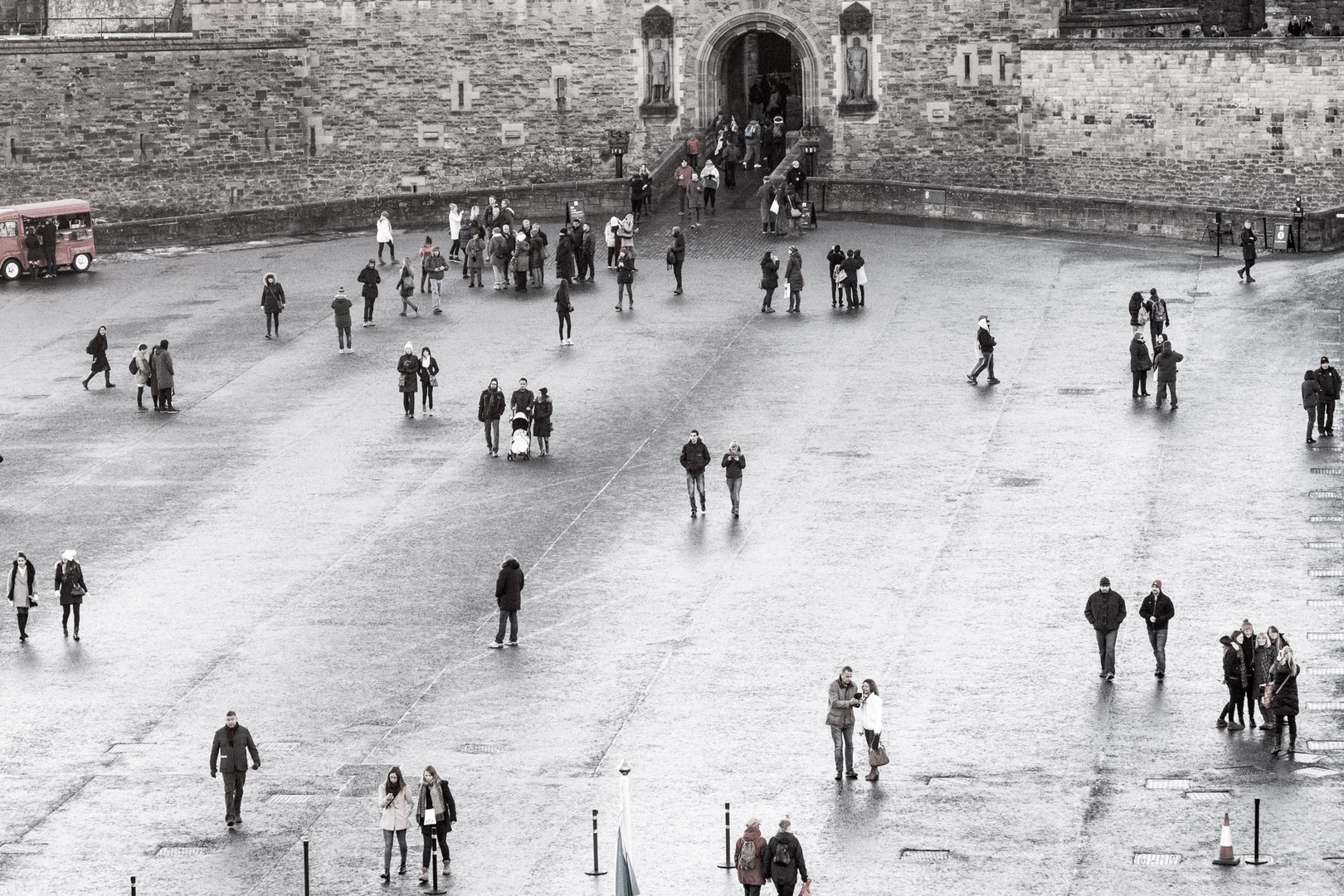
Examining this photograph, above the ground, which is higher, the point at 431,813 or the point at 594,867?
the point at 431,813

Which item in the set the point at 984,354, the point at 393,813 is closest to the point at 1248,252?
the point at 984,354

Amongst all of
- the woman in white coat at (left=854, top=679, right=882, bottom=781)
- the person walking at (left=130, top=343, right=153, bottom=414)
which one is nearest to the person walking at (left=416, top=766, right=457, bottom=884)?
the woman in white coat at (left=854, top=679, right=882, bottom=781)

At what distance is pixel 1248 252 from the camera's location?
48219 mm

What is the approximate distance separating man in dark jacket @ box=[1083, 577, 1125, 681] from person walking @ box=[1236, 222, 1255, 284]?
2121 cm

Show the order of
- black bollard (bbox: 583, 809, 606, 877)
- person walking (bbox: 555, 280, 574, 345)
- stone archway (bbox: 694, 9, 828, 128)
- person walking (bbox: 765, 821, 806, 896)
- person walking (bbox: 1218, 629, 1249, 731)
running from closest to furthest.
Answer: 1. person walking (bbox: 765, 821, 806, 896)
2. black bollard (bbox: 583, 809, 606, 877)
3. person walking (bbox: 1218, 629, 1249, 731)
4. person walking (bbox: 555, 280, 574, 345)
5. stone archway (bbox: 694, 9, 828, 128)

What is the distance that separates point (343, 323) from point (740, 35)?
76.7 ft

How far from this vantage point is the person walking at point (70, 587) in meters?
30.6

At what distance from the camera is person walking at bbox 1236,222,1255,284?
4816cm

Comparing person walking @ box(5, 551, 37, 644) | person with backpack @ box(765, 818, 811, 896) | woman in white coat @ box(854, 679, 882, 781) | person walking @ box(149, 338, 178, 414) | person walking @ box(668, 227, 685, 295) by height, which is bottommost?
person with backpack @ box(765, 818, 811, 896)

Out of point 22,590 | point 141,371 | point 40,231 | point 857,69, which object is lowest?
point 22,590

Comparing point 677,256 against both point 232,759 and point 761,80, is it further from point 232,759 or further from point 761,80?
point 232,759

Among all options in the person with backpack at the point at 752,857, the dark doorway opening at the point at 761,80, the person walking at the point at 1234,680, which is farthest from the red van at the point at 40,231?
the person with backpack at the point at 752,857

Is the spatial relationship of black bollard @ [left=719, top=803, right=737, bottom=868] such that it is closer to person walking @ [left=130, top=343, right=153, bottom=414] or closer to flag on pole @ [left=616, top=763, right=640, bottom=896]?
flag on pole @ [left=616, top=763, right=640, bottom=896]

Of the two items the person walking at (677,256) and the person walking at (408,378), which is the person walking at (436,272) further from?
the person walking at (408,378)
